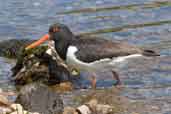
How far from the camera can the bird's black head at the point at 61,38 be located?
10195 mm

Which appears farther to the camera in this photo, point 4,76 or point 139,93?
point 4,76

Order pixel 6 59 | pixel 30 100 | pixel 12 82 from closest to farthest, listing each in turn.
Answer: pixel 30 100 < pixel 12 82 < pixel 6 59

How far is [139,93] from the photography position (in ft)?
31.7

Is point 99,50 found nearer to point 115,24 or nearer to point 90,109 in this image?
point 90,109

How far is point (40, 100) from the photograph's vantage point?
8133 millimetres

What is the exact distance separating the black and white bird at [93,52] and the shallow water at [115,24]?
11.7 inches

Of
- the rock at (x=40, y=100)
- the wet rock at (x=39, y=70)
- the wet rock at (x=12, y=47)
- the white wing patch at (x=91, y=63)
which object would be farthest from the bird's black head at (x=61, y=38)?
the rock at (x=40, y=100)

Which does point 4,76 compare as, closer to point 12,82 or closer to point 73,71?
point 12,82

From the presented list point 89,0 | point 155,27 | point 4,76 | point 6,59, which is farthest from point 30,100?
point 89,0

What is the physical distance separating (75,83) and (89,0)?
5.26 m

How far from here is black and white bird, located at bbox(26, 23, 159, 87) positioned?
9.99m

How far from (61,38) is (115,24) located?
3.49m

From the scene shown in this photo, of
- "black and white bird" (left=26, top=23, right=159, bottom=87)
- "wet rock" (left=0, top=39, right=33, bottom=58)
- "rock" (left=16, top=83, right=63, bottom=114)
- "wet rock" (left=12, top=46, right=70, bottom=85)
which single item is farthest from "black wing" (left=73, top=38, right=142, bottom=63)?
"wet rock" (left=0, top=39, right=33, bottom=58)

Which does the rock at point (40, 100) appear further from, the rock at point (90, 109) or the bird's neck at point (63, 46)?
the bird's neck at point (63, 46)
